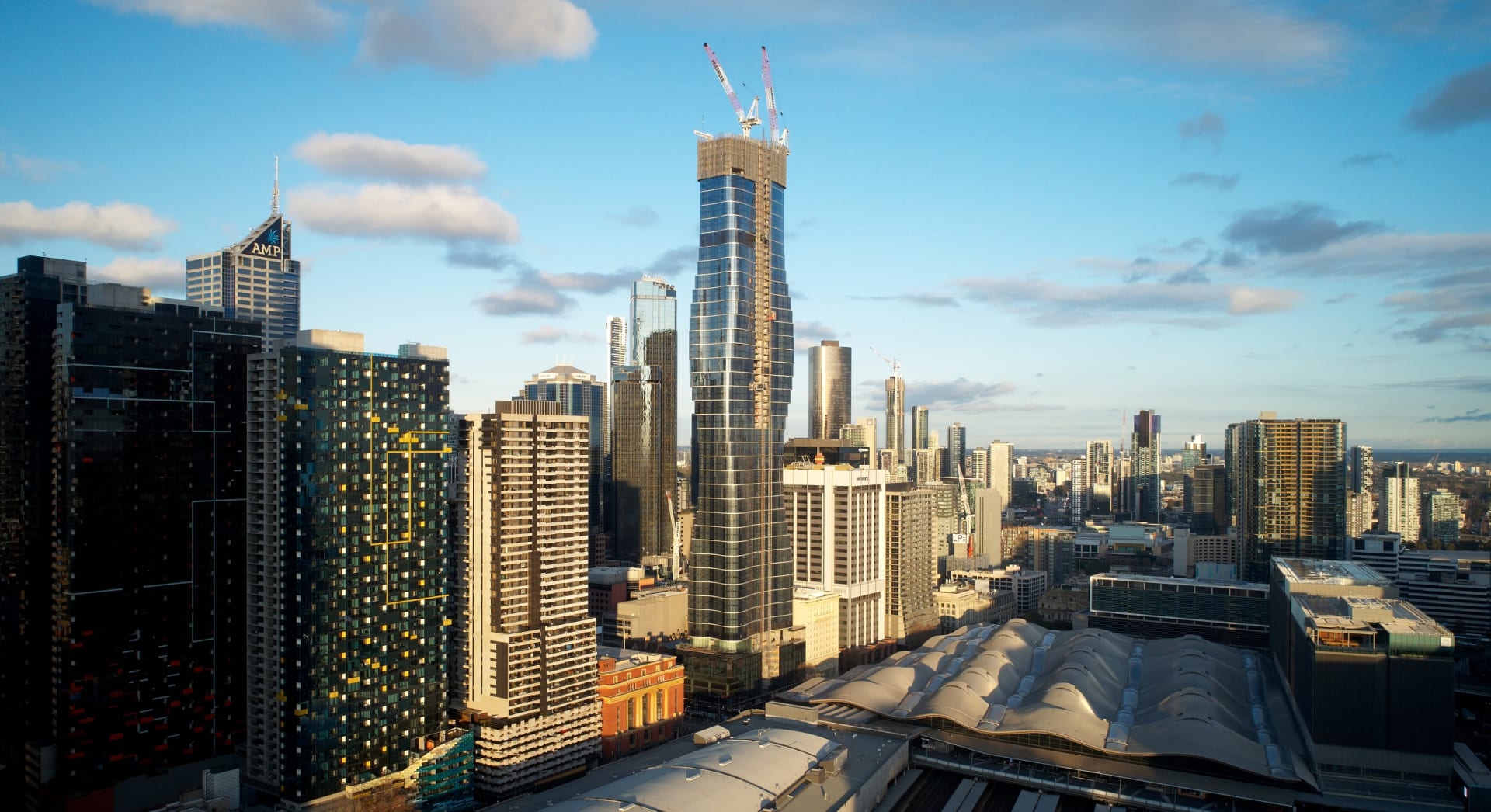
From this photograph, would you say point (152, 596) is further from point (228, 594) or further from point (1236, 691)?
point (1236, 691)

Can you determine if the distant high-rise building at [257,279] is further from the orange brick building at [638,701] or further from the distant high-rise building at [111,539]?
the orange brick building at [638,701]

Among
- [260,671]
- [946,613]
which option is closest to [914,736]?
[260,671]

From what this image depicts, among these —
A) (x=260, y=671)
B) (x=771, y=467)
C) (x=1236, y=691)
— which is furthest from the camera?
(x=771, y=467)

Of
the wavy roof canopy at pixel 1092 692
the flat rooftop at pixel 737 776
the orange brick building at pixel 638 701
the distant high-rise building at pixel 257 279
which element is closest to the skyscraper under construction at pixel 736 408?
the orange brick building at pixel 638 701

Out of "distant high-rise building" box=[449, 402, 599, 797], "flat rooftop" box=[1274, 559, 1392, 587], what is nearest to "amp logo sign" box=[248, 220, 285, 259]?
"distant high-rise building" box=[449, 402, 599, 797]

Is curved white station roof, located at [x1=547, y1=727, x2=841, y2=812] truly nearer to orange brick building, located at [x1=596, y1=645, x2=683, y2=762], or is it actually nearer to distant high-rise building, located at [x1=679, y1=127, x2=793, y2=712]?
orange brick building, located at [x1=596, y1=645, x2=683, y2=762]

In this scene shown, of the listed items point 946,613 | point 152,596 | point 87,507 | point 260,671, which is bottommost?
point 946,613
